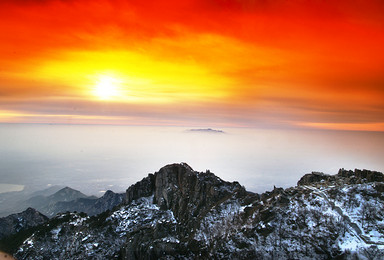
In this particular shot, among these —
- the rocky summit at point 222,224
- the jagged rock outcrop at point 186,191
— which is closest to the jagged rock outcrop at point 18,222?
the rocky summit at point 222,224

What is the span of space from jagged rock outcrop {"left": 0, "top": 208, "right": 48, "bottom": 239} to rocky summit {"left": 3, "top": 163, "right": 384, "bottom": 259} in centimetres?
3316

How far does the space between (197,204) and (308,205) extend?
43898mm

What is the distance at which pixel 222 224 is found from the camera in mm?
96938

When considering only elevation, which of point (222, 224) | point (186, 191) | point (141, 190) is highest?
point (186, 191)

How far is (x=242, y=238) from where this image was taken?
87312 mm

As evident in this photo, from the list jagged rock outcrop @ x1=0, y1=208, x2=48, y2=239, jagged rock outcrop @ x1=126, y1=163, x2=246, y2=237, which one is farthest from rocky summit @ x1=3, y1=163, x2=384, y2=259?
jagged rock outcrop @ x1=0, y1=208, x2=48, y2=239

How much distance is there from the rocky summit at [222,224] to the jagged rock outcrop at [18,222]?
33.2 m

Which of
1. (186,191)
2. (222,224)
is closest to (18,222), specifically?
(186,191)

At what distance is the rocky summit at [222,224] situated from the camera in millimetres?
81875

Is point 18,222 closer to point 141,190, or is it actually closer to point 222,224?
point 141,190

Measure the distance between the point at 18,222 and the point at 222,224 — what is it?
13092cm

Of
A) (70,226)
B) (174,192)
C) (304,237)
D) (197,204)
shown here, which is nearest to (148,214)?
(174,192)

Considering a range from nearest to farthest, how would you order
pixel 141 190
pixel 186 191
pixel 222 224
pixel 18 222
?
pixel 222 224, pixel 186 191, pixel 141 190, pixel 18 222

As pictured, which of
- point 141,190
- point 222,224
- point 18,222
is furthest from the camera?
point 18,222
